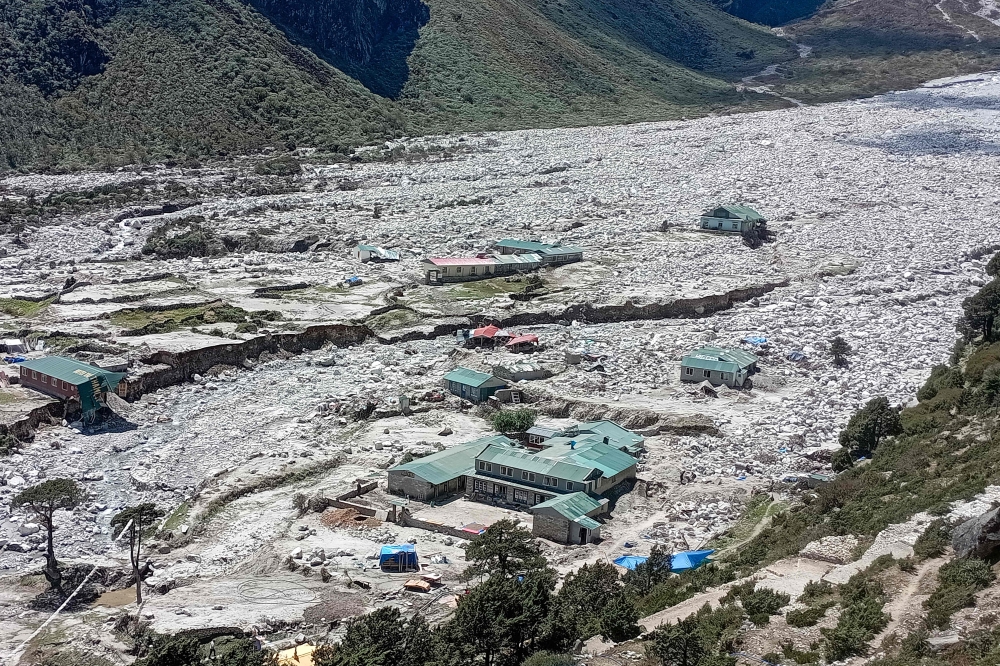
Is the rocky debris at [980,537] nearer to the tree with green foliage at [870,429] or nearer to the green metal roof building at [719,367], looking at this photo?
the tree with green foliage at [870,429]

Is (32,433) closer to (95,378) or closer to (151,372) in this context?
(95,378)

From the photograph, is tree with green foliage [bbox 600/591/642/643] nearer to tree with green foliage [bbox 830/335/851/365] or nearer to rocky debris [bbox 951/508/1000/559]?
rocky debris [bbox 951/508/1000/559]

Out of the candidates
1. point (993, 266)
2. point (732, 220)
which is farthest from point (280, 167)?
point (993, 266)

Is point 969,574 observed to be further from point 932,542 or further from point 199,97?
point 199,97

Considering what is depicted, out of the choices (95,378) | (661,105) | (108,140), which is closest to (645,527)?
(95,378)

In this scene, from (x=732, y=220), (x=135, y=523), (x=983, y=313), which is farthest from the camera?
(x=732, y=220)

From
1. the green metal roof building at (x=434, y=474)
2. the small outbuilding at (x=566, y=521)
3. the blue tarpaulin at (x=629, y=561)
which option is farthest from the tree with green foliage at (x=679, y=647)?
the green metal roof building at (x=434, y=474)
